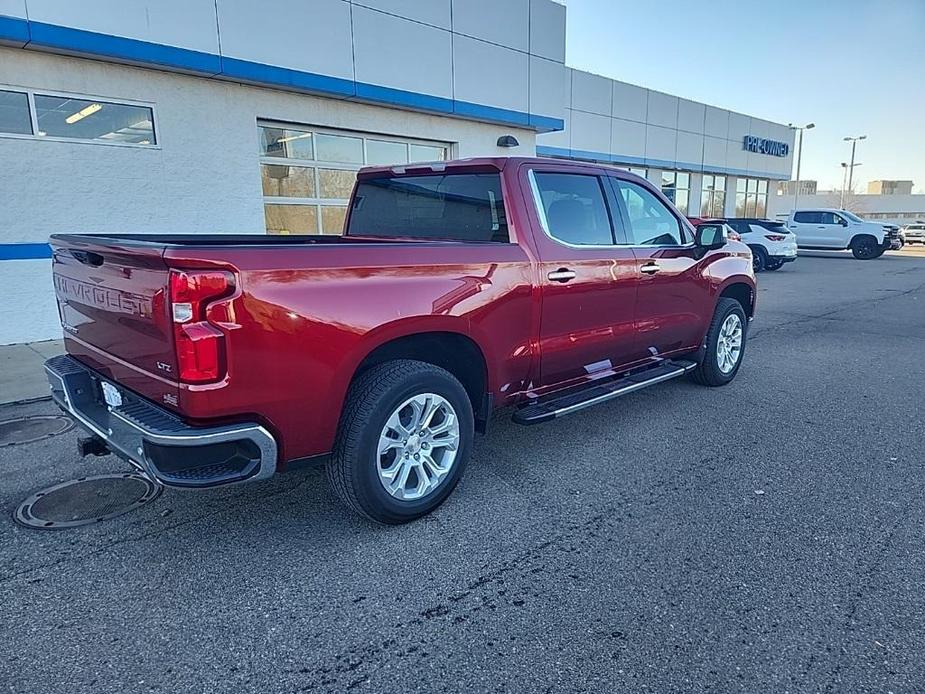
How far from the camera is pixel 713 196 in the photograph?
28.8 meters

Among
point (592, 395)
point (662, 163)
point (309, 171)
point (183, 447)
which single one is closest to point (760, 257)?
point (662, 163)

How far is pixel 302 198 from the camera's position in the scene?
33.5 feet

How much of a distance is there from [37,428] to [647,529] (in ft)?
15.5

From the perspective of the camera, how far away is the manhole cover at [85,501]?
3.45 m

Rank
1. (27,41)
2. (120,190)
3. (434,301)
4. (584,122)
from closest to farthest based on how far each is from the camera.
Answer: (434,301), (27,41), (120,190), (584,122)

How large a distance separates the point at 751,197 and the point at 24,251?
3262 cm

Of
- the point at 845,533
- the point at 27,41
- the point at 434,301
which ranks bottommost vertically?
the point at 845,533

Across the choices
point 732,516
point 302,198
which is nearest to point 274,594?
point 732,516

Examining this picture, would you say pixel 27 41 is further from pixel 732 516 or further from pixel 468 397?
pixel 732 516

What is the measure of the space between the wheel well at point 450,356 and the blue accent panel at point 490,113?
29.8 ft

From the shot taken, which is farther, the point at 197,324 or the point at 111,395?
the point at 111,395

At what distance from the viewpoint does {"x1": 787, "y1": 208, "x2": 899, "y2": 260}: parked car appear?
80.4 ft

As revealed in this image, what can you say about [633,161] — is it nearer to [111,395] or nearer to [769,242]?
[769,242]

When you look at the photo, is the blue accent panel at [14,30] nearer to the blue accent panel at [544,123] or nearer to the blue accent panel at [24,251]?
the blue accent panel at [24,251]
